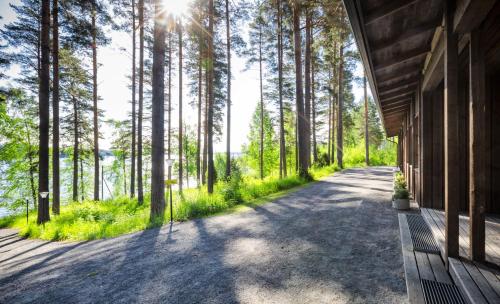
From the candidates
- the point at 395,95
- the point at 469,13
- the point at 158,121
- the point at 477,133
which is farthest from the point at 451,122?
the point at 158,121

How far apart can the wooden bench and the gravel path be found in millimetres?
91

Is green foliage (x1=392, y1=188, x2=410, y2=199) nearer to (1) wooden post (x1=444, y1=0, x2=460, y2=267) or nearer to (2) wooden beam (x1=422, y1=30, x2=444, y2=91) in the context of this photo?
(2) wooden beam (x1=422, y1=30, x2=444, y2=91)

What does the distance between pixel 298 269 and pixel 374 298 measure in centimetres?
98

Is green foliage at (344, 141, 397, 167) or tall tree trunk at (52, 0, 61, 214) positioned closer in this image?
tall tree trunk at (52, 0, 61, 214)

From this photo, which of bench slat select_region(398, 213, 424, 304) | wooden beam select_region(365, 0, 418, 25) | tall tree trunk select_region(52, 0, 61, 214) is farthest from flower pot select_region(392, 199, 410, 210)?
tall tree trunk select_region(52, 0, 61, 214)

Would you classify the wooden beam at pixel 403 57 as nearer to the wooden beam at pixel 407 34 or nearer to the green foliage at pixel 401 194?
the wooden beam at pixel 407 34

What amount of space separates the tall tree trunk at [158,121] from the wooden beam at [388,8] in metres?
5.91

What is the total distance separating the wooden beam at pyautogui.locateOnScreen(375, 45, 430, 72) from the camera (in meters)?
4.19

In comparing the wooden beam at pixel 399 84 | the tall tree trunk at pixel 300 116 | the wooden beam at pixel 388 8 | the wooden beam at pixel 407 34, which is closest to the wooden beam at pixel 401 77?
the wooden beam at pixel 399 84

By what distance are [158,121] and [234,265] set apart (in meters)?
5.10

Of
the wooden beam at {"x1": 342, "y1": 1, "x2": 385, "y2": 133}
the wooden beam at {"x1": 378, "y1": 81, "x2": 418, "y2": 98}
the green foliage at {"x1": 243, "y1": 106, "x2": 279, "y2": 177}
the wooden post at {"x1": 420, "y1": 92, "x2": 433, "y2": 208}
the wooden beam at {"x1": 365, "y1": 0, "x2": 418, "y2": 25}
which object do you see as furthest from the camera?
the green foliage at {"x1": 243, "y1": 106, "x2": 279, "y2": 177}

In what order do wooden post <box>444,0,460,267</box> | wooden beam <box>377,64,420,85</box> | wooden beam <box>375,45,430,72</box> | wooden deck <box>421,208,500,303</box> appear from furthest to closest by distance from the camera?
wooden beam <box>377,64,420,85</box> → wooden beam <box>375,45,430,72</box> → wooden post <box>444,0,460,267</box> → wooden deck <box>421,208,500,303</box>

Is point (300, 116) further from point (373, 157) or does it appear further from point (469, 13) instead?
point (373, 157)

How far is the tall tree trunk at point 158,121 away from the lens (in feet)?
22.5
